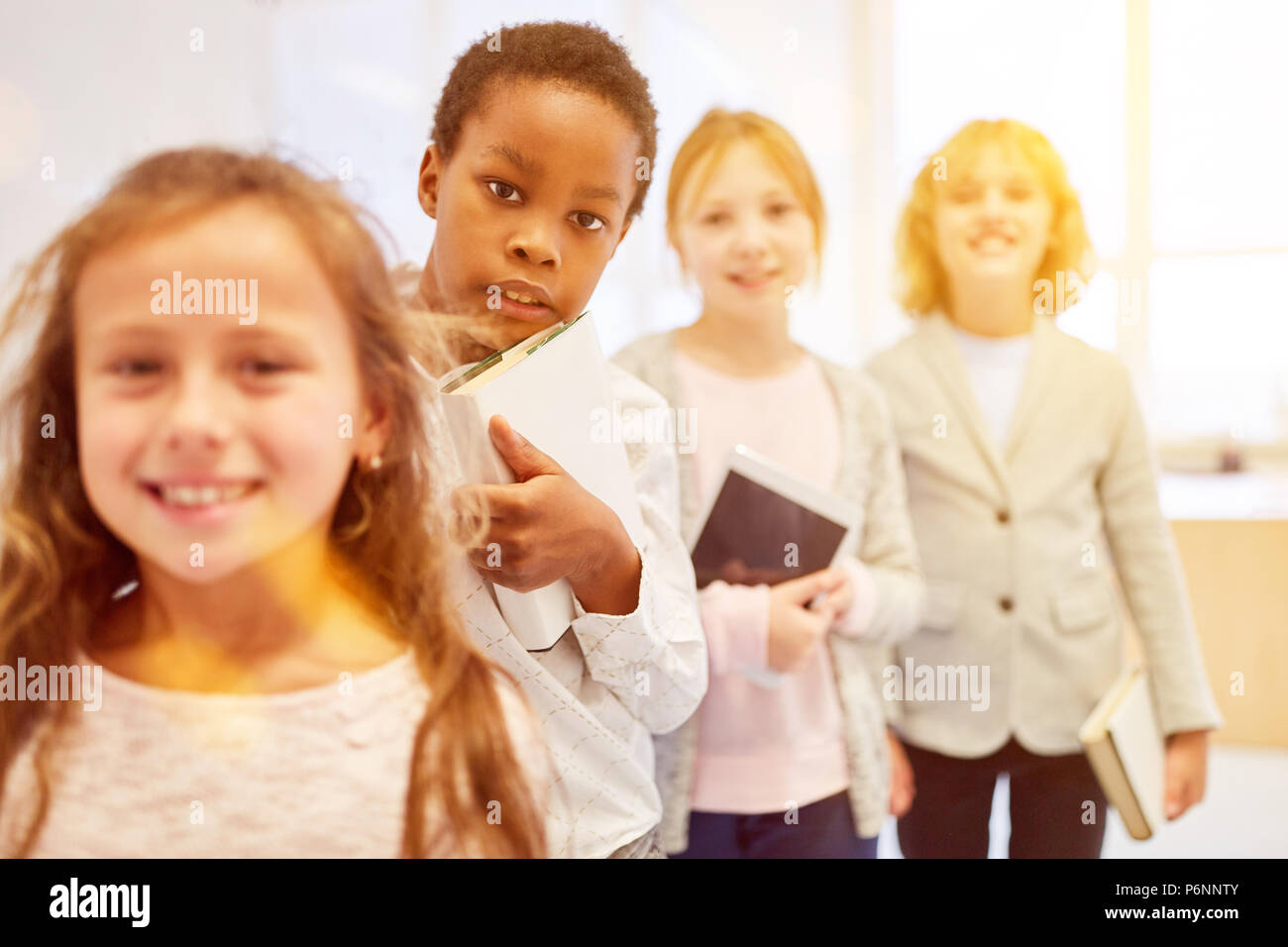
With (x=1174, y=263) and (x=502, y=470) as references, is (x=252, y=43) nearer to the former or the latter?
(x=502, y=470)

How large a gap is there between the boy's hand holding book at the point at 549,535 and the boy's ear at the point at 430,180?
0.82 feet

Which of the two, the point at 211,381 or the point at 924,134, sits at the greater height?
the point at 924,134

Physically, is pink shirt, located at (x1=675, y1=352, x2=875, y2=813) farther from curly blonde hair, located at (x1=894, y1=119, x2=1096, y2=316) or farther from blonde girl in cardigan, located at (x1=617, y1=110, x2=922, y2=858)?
curly blonde hair, located at (x1=894, y1=119, x2=1096, y2=316)

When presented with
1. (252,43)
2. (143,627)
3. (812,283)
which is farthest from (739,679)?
(252,43)

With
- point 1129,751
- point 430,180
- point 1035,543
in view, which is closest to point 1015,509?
point 1035,543

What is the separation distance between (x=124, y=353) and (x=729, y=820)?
0.76 m

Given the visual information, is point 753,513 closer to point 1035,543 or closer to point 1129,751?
point 1035,543

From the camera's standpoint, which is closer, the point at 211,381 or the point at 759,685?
the point at 211,381

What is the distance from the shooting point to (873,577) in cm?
100

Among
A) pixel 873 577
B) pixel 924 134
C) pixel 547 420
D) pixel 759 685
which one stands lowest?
pixel 759 685

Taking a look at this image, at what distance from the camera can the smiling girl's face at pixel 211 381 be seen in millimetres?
828

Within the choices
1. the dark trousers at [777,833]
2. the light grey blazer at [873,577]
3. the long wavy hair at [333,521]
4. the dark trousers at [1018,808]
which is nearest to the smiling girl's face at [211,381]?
the long wavy hair at [333,521]

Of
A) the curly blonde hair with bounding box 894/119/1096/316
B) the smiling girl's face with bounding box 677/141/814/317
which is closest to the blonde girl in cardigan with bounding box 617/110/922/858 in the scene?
the smiling girl's face with bounding box 677/141/814/317

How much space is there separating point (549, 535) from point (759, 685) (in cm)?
33
